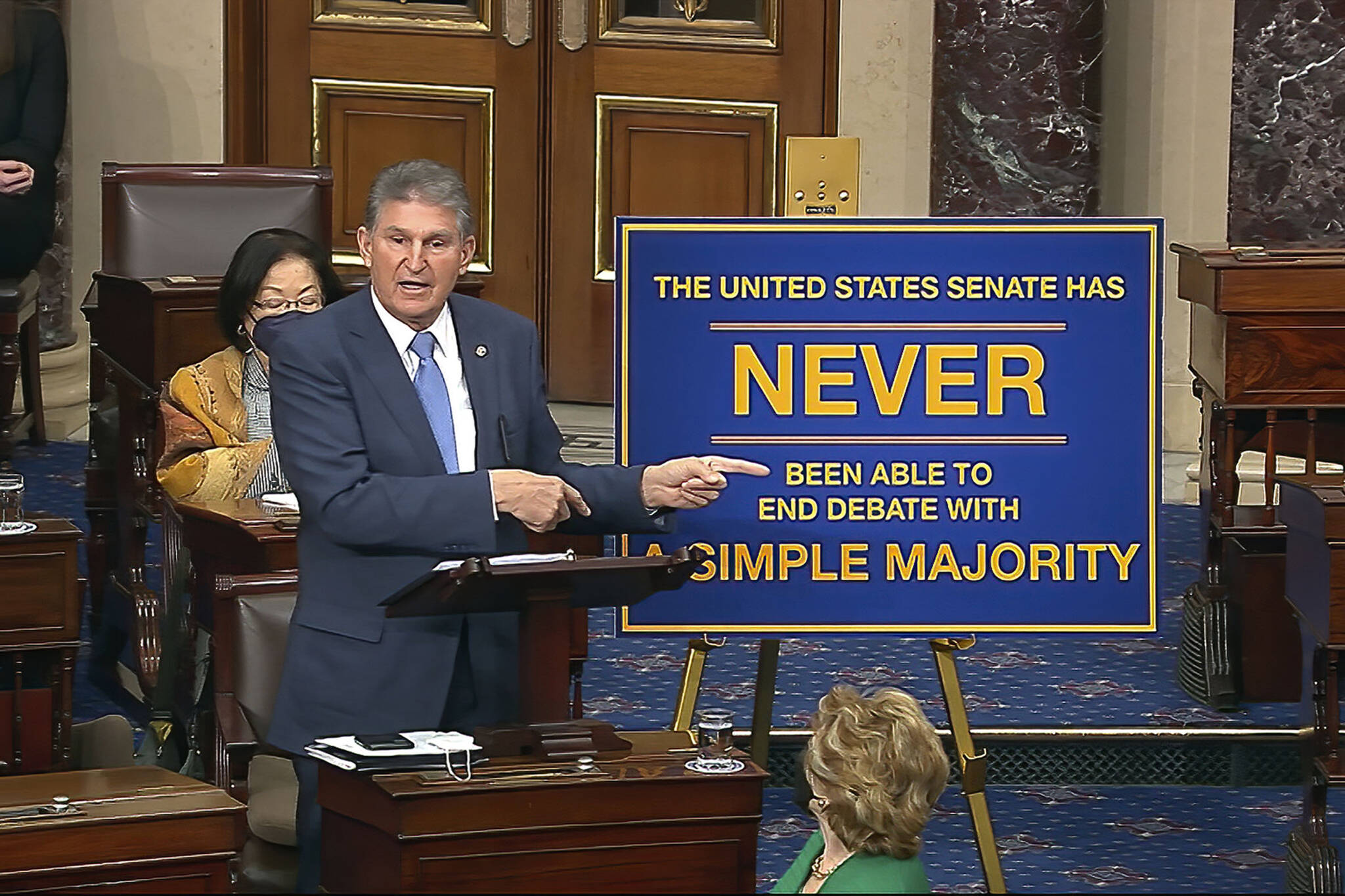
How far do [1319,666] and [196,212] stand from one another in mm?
3478

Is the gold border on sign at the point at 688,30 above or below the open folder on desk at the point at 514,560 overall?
above

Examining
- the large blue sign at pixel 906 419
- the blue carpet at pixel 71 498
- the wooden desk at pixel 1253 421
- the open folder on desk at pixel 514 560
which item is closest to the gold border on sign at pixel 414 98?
the blue carpet at pixel 71 498

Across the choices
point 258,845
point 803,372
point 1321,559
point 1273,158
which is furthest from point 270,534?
point 1273,158

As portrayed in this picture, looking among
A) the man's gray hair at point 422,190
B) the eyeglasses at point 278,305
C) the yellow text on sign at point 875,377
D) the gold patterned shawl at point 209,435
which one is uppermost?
the man's gray hair at point 422,190

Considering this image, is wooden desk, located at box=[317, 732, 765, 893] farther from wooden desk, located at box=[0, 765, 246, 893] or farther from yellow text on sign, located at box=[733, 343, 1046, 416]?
yellow text on sign, located at box=[733, 343, 1046, 416]

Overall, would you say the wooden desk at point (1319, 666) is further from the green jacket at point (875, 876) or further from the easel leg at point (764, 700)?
the green jacket at point (875, 876)

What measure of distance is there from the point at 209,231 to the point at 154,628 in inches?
52.6

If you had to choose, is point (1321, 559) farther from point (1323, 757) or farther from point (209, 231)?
point (209, 231)

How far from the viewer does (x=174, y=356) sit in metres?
5.57

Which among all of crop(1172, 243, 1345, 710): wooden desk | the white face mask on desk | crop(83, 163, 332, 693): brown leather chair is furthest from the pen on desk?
crop(1172, 243, 1345, 710): wooden desk

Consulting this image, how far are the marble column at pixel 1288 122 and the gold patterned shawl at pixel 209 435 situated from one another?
455 cm

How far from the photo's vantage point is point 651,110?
882 centimetres

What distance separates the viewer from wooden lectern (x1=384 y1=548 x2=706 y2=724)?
295cm

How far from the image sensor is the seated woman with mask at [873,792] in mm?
2877
